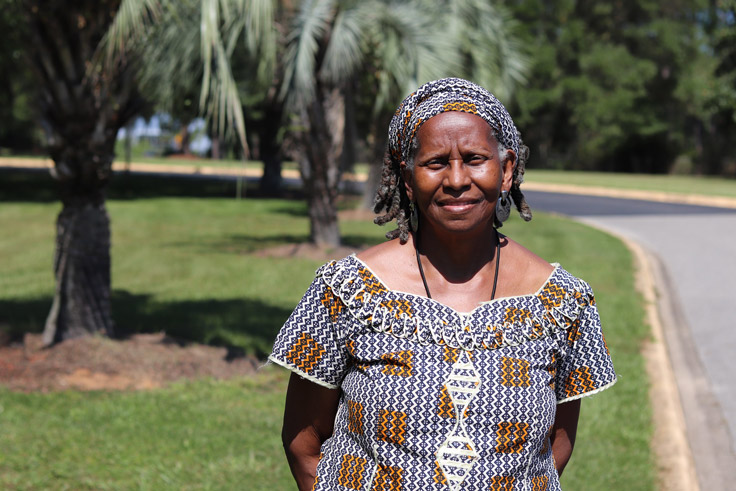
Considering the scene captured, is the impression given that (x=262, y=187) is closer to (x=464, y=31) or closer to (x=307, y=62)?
(x=464, y=31)

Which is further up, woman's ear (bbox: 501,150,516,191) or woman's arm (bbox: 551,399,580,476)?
woman's ear (bbox: 501,150,516,191)

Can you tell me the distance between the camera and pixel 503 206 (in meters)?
2.24

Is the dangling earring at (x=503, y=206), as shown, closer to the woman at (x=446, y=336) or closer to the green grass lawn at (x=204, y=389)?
the woman at (x=446, y=336)

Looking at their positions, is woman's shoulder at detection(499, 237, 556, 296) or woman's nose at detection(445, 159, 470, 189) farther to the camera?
woman's shoulder at detection(499, 237, 556, 296)

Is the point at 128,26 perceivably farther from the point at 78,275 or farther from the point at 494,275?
the point at 494,275

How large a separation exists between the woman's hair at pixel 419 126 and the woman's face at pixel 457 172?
0.02 meters

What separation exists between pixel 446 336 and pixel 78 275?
18.1 feet

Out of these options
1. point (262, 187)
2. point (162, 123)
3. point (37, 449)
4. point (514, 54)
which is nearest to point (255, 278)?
point (162, 123)

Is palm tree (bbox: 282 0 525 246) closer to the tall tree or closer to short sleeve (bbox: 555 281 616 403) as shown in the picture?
the tall tree

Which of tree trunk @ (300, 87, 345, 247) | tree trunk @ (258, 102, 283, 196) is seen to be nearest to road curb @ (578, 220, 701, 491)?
tree trunk @ (300, 87, 345, 247)

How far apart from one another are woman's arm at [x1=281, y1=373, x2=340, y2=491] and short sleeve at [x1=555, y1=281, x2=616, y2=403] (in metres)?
0.58

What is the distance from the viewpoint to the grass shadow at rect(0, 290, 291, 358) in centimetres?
778

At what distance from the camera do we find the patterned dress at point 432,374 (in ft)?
6.55

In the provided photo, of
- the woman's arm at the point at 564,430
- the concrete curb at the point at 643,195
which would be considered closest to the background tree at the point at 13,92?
the woman's arm at the point at 564,430
